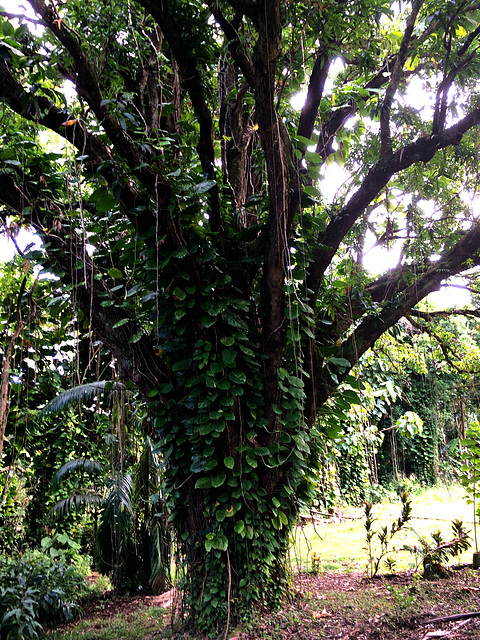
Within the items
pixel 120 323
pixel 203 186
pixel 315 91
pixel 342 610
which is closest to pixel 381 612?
pixel 342 610

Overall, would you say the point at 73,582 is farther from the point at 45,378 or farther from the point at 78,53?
the point at 78,53

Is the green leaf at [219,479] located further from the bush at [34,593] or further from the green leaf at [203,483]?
the bush at [34,593]

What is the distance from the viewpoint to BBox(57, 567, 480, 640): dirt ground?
8.98 ft

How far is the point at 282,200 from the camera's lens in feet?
8.93

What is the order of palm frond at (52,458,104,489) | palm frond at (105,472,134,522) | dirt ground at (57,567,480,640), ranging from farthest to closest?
1. palm frond at (52,458,104,489)
2. palm frond at (105,472,134,522)
3. dirt ground at (57,567,480,640)

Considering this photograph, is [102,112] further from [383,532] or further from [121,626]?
[383,532]

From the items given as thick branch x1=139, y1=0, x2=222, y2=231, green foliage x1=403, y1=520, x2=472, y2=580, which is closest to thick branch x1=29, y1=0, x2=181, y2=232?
thick branch x1=139, y1=0, x2=222, y2=231

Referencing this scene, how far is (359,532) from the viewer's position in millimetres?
6961

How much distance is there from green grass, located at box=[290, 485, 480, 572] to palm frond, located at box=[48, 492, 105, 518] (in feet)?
7.57

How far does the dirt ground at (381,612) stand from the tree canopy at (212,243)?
0.25m

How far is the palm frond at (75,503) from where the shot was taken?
4.98 meters

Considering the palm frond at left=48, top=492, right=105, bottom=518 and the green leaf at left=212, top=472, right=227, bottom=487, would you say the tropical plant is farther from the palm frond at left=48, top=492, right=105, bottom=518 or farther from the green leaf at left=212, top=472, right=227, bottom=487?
the green leaf at left=212, top=472, right=227, bottom=487

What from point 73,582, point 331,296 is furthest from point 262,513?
point 73,582

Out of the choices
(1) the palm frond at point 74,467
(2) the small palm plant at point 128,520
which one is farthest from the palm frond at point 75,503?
(1) the palm frond at point 74,467
